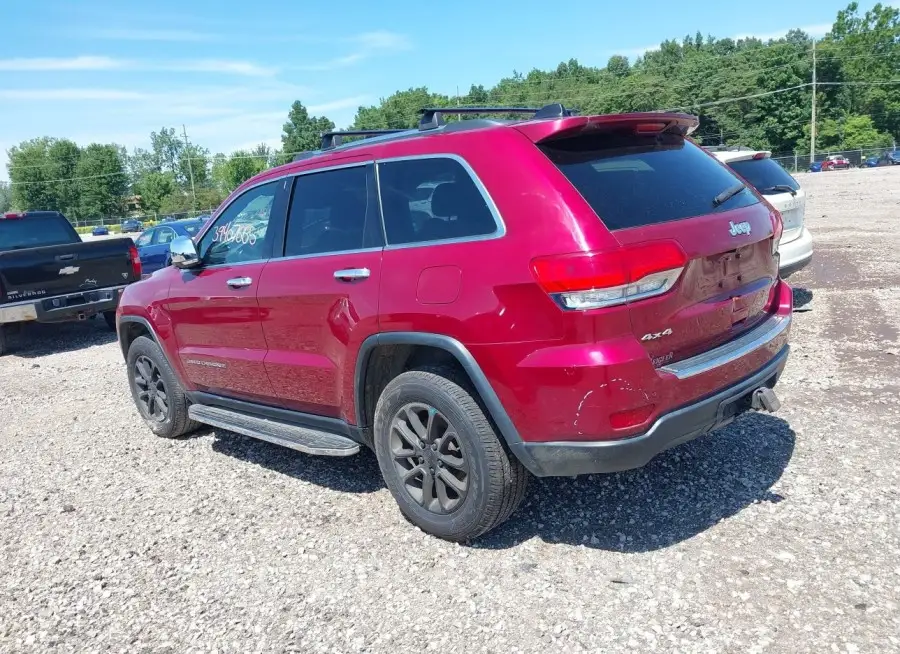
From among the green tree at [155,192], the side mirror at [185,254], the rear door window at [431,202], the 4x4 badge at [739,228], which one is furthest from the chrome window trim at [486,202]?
the green tree at [155,192]

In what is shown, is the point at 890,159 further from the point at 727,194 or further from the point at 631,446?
the point at 631,446

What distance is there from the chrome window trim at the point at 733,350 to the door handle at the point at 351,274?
147 centimetres

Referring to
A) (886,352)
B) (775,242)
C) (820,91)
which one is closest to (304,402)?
(775,242)

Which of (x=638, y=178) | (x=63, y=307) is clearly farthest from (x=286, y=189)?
(x=63, y=307)

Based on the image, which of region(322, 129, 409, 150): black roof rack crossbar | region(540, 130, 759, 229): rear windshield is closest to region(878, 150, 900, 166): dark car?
region(322, 129, 409, 150): black roof rack crossbar

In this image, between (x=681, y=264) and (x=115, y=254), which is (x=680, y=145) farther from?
(x=115, y=254)

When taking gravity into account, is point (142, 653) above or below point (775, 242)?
below

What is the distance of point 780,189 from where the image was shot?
7.57m

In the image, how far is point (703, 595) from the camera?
9.68 ft

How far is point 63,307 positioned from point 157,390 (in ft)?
14.8

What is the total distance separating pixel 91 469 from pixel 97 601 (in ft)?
6.32

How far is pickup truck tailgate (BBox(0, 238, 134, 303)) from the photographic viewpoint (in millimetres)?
8938

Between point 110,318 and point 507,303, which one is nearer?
point 507,303

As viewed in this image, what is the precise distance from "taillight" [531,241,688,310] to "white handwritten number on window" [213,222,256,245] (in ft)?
7.41
